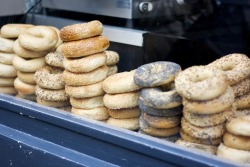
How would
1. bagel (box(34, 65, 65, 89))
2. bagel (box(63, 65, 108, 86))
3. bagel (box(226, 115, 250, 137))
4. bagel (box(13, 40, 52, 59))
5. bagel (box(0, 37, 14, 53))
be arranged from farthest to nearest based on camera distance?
1. bagel (box(0, 37, 14, 53))
2. bagel (box(13, 40, 52, 59))
3. bagel (box(34, 65, 65, 89))
4. bagel (box(63, 65, 108, 86))
5. bagel (box(226, 115, 250, 137))

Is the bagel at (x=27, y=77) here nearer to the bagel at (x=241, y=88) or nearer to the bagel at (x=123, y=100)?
the bagel at (x=123, y=100)

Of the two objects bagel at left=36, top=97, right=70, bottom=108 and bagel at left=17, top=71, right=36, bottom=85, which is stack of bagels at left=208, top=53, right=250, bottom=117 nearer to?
bagel at left=36, top=97, right=70, bottom=108

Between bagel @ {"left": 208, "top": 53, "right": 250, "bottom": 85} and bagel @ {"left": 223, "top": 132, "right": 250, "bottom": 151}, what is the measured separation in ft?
0.80

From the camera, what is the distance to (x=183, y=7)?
2.96 meters

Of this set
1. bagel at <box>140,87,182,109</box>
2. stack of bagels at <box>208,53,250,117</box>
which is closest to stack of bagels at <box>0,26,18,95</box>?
bagel at <box>140,87,182,109</box>

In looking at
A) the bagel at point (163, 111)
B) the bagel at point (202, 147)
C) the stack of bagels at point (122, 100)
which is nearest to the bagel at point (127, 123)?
the stack of bagels at point (122, 100)

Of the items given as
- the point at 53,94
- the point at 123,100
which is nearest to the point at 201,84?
the point at 123,100

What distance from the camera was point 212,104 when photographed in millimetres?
1585

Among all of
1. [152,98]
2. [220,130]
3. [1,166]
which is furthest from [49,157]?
[220,130]

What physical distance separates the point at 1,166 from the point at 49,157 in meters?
0.41

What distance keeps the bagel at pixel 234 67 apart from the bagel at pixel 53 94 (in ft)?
2.65

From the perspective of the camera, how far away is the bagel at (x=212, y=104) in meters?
1.59

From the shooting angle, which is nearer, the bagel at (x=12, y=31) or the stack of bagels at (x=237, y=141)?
the stack of bagels at (x=237, y=141)

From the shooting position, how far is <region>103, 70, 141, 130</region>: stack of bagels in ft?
6.30
